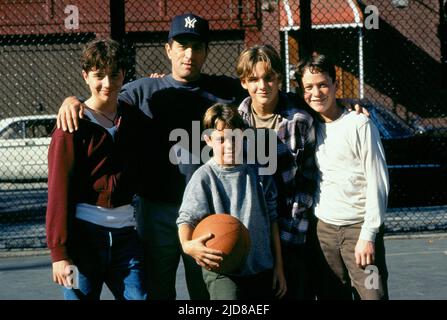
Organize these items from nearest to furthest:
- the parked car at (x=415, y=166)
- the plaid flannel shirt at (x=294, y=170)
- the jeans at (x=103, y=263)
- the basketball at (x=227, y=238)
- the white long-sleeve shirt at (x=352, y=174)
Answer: the basketball at (x=227, y=238), the jeans at (x=103, y=263), the white long-sleeve shirt at (x=352, y=174), the plaid flannel shirt at (x=294, y=170), the parked car at (x=415, y=166)

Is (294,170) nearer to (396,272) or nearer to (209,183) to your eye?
(209,183)

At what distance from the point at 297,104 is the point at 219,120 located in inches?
22.9

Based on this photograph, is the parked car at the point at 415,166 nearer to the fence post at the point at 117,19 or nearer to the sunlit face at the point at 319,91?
the fence post at the point at 117,19

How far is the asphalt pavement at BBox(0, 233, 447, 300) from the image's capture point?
21.8ft

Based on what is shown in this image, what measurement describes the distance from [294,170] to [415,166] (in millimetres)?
6779

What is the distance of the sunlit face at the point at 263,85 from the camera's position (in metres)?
4.23

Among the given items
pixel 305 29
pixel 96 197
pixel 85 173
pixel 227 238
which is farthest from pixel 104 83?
pixel 305 29

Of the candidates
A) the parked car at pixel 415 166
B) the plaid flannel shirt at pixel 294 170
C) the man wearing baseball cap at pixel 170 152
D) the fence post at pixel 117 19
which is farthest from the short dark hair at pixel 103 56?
the parked car at pixel 415 166

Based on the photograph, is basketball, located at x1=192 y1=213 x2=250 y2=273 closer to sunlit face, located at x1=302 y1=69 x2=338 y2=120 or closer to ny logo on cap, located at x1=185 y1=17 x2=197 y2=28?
sunlit face, located at x1=302 y1=69 x2=338 y2=120

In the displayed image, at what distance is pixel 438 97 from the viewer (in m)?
21.1

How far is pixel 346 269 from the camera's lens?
4.45m

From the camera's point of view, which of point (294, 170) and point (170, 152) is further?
point (170, 152)

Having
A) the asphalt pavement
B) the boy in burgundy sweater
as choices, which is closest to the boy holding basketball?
the boy in burgundy sweater
